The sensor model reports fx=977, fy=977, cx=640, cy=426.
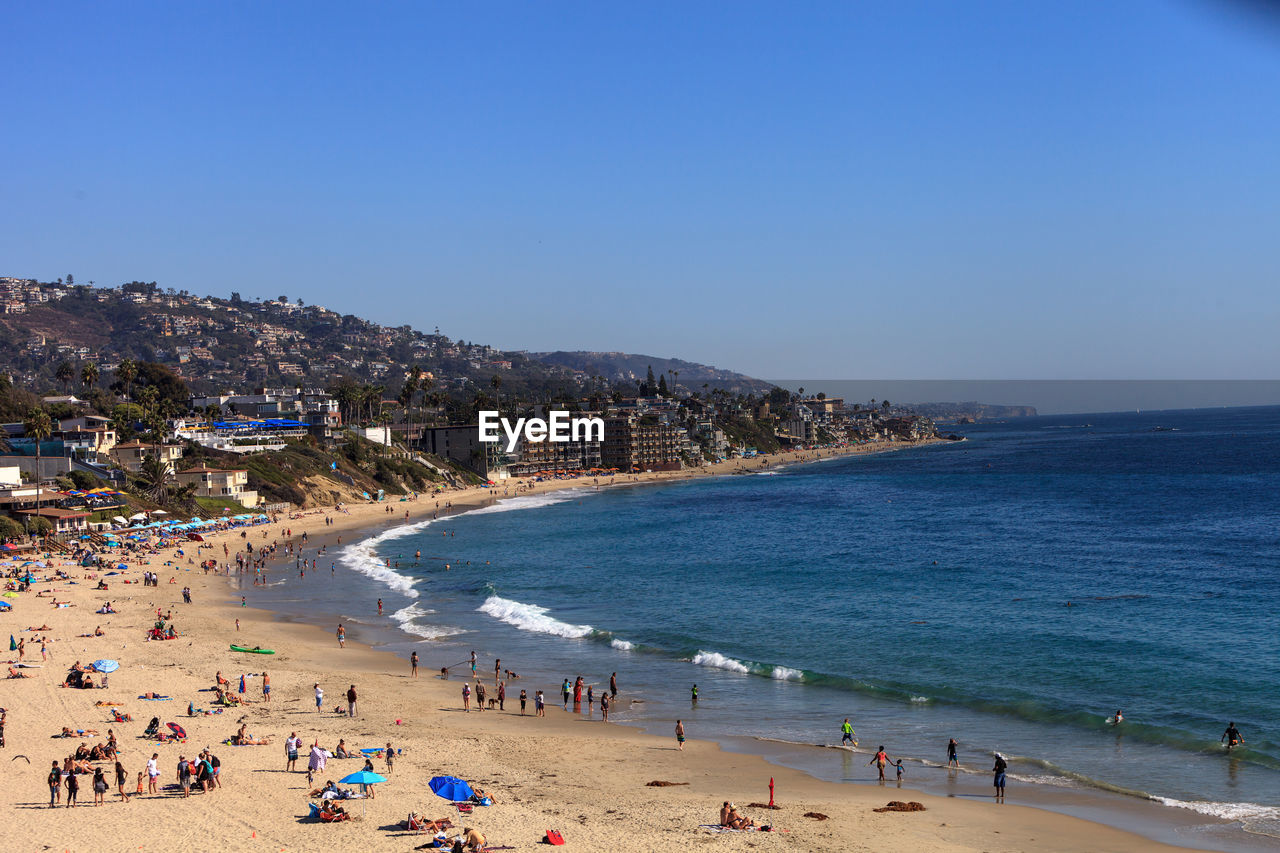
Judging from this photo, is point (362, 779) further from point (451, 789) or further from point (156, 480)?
point (156, 480)

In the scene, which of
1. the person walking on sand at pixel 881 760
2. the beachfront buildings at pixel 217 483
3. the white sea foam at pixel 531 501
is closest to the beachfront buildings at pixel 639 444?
the white sea foam at pixel 531 501

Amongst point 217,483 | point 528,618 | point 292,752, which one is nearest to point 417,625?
point 528,618

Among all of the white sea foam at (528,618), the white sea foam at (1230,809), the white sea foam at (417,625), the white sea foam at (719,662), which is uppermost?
the white sea foam at (1230,809)

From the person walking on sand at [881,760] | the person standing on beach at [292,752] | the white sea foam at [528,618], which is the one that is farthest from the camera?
the white sea foam at [528,618]

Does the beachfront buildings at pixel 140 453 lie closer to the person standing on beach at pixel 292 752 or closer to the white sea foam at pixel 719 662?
the white sea foam at pixel 719 662

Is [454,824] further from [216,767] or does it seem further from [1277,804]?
[1277,804]

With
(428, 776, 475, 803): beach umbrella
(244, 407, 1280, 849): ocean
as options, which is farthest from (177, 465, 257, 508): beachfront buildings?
(428, 776, 475, 803): beach umbrella

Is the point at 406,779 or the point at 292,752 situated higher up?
the point at 292,752
